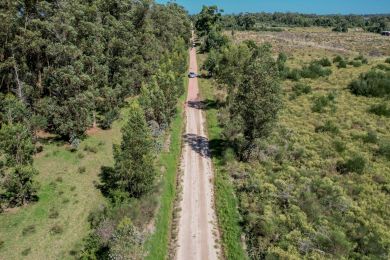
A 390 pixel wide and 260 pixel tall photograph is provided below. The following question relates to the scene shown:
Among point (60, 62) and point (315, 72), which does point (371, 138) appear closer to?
point (315, 72)

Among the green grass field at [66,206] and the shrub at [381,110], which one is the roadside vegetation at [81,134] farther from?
the shrub at [381,110]

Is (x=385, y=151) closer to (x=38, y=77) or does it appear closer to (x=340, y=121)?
(x=340, y=121)

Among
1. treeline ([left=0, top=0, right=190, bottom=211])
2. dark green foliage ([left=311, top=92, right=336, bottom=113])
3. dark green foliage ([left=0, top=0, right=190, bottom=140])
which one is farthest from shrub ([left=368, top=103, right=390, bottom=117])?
dark green foliage ([left=0, top=0, right=190, bottom=140])

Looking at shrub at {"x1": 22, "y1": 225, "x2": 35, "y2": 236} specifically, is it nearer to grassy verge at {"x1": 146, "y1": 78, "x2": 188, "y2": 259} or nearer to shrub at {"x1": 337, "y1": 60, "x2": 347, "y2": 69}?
grassy verge at {"x1": 146, "y1": 78, "x2": 188, "y2": 259}

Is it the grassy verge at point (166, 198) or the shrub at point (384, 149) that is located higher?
the shrub at point (384, 149)

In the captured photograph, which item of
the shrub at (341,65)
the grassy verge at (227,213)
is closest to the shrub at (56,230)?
the grassy verge at (227,213)

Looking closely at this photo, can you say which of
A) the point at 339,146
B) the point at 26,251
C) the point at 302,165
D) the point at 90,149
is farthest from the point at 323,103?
the point at 26,251
